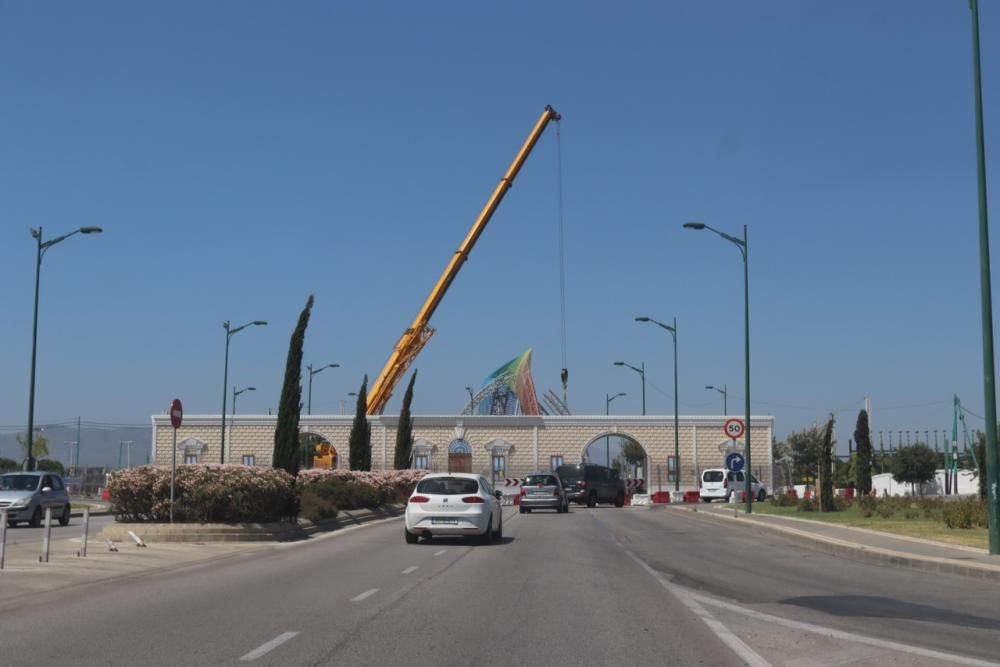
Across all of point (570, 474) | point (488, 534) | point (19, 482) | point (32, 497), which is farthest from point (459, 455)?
point (488, 534)

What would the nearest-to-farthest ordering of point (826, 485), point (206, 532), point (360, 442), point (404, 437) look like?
1. point (206, 532)
2. point (826, 485)
3. point (360, 442)
4. point (404, 437)

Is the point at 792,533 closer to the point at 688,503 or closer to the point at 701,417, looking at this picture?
the point at 688,503

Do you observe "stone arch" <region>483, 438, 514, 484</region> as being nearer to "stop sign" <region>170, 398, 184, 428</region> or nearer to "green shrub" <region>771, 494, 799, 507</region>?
"green shrub" <region>771, 494, 799, 507</region>

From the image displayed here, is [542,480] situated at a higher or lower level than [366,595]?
higher

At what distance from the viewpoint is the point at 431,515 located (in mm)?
24078

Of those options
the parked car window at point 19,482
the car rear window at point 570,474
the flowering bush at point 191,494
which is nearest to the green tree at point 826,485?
the car rear window at point 570,474

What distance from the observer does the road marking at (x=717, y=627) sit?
370 inches

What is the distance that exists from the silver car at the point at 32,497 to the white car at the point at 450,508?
13999 mm

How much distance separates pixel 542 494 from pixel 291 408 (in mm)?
14396

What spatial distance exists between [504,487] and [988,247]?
2363 inches

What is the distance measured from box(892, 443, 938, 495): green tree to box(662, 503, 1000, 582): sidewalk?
61.2m

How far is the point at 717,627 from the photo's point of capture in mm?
11383

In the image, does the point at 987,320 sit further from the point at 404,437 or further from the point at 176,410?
the point at 404,437

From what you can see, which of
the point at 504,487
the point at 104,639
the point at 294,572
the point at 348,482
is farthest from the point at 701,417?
the point at 104,639
